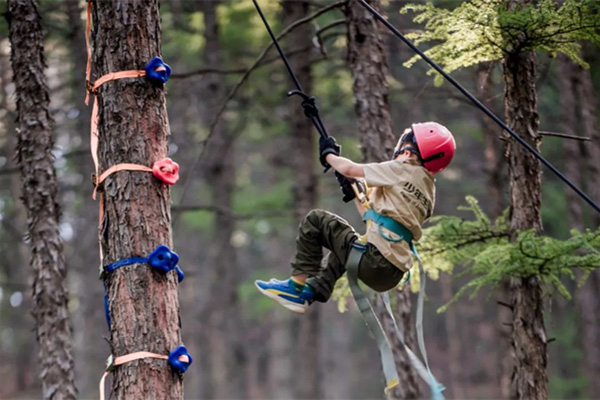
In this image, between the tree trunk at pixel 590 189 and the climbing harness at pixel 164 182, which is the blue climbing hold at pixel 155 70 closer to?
the climbing harness at pixel 164 182

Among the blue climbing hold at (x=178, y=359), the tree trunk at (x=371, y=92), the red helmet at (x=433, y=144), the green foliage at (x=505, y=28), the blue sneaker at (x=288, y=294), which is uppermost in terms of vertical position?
the tree trunk at (x=371, y=92)

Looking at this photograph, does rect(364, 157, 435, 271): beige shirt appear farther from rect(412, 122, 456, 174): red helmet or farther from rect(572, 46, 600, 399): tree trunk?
rect(572, 46, 600, 399): tree trunk

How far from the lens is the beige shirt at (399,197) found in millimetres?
5824

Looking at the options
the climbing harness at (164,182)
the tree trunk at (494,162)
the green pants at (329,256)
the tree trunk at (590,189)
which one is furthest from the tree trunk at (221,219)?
the climbing harness at (164,182)

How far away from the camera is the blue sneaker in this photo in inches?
243

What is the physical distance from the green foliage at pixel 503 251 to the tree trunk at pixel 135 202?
3.24m

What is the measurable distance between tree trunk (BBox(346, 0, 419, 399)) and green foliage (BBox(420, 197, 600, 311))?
134cm

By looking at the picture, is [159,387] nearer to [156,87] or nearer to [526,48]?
[156,87]

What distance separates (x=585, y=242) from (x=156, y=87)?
4055 mm

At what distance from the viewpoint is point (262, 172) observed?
40.4m

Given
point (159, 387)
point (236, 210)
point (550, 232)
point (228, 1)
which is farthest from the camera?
point (550, 232)

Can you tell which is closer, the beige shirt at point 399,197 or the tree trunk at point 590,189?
the beige shirt at point 399,197

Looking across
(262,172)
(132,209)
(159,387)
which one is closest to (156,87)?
(132,209)

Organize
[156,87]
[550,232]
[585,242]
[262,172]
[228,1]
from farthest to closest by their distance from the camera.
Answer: [262,172]
[550,232]
[228,1]
[585,242]
[156,87]
